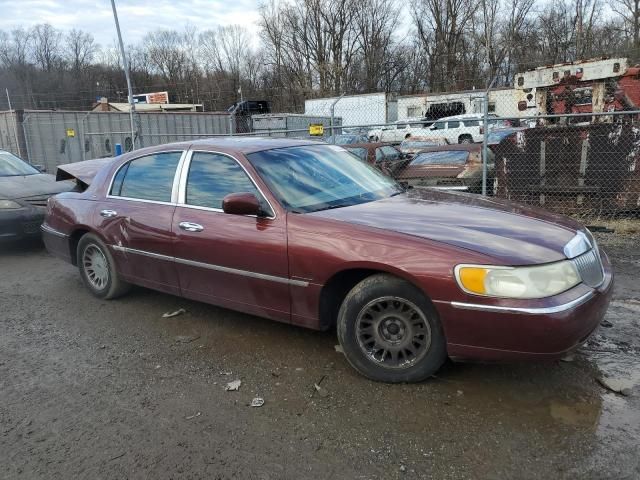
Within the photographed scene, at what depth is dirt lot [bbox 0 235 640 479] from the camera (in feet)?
8.28

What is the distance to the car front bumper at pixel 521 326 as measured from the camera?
272 centimetres

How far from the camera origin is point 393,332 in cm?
319

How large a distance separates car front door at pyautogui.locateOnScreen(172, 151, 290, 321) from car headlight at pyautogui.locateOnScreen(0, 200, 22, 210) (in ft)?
13.2

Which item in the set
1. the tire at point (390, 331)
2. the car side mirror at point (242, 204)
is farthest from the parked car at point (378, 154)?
the tire at point (390, 331)

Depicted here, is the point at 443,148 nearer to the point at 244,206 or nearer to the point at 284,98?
the point at 244,206

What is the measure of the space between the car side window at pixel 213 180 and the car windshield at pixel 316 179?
153 millimetres

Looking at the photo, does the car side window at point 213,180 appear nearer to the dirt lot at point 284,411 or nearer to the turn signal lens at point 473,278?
the dirt lot at point 284,411

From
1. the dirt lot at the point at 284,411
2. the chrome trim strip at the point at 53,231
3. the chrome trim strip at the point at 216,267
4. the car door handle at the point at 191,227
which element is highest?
the car door handle at the point at 191,227

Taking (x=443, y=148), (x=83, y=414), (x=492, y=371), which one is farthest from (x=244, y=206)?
(x=443, y=148)

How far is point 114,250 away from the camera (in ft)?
15.4

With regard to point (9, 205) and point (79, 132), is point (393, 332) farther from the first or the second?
point (79, 132)

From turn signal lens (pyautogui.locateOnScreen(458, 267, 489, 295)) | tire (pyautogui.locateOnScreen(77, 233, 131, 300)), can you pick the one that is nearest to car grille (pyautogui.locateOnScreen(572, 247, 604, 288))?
turn signal lens (pyautogui.locateOnScreen(458, 267, 489, 295))

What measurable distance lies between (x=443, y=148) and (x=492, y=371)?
7927 mm

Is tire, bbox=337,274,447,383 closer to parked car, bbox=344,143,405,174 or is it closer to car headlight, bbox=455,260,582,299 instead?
car headlight, bbox=455,260,582,299
